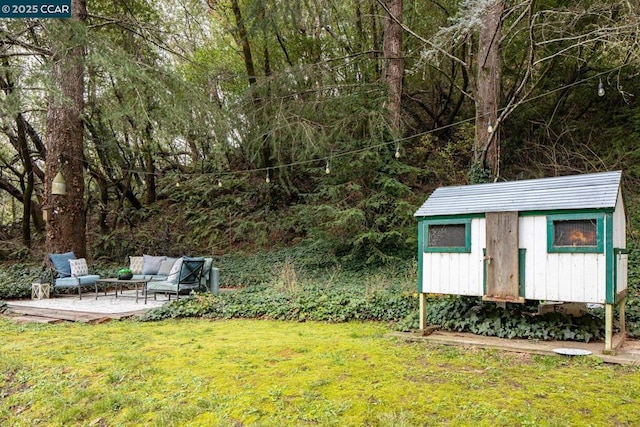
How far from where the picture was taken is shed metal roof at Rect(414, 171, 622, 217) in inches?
164

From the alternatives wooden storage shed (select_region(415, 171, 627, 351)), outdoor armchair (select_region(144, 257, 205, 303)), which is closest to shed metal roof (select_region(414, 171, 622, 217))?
wooden storage shed (select_region(415, 171, 627, 351))

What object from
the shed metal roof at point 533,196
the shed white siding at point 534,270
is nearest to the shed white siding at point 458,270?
the shed white siding at point 534,270

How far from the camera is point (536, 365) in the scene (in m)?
3.74

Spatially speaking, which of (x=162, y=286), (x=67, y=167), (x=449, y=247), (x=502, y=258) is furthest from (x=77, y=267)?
(x=502, y=258)

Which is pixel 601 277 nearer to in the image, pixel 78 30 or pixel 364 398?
pixel 364 398

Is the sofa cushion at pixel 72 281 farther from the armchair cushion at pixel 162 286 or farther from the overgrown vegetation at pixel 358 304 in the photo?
the armchair cushion at pixel 162 286

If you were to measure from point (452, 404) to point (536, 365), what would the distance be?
4.47 feet

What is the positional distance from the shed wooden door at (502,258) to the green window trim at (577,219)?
315 mm

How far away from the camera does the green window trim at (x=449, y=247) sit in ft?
15.7

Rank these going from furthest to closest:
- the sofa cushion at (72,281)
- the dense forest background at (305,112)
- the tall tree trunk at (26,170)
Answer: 1. the tall tree trunk at (26,170)
2. the sofa cushion at (72,281)
3. the dense forest background at (305,112)

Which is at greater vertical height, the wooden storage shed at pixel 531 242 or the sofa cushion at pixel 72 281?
the wooden storage shed at pixel 531 242

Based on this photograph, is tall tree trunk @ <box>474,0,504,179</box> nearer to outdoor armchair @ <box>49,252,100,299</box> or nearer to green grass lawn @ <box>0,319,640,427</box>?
green grass lawn @ <box>0,319,640,427</box>

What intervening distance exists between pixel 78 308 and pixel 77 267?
1783 mm

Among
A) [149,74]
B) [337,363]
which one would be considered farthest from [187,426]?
[149,74]
